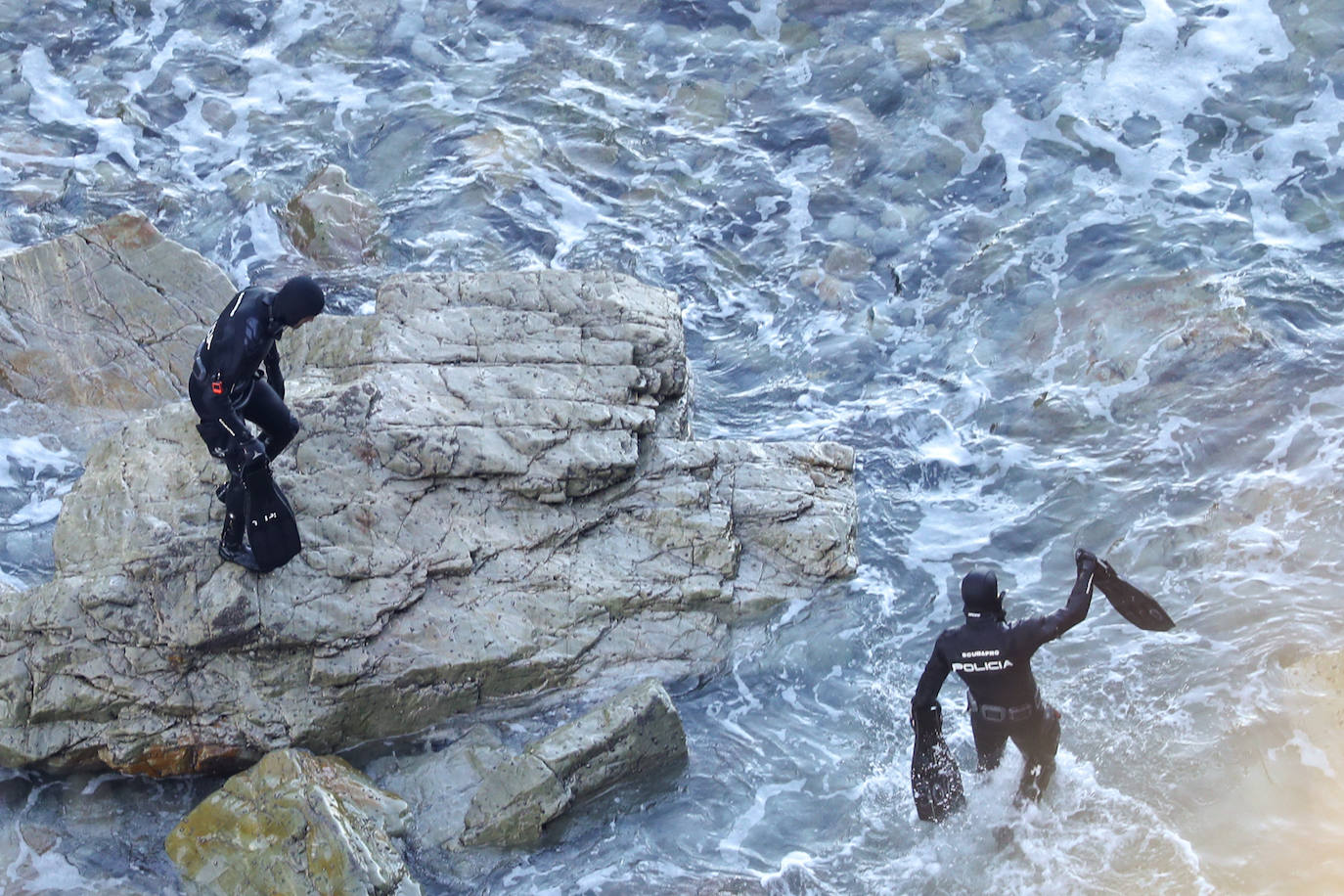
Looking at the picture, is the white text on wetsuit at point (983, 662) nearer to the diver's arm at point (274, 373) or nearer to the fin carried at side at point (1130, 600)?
the fin carried at side at point (1130, 600)

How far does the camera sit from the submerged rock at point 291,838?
638cm

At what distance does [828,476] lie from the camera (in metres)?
9.34

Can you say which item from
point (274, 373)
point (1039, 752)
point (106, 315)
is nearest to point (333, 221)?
point (106, 315)

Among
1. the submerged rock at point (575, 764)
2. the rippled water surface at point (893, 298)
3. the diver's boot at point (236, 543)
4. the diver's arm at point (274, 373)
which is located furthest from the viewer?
the diver's arm at point (274, 373)

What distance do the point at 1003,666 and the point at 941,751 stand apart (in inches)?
25.9

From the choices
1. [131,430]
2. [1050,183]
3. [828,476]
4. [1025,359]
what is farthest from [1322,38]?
[131,430]

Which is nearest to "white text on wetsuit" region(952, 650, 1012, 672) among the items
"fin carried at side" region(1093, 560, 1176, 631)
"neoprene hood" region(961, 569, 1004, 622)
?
"neoprene hood" region(961, 569, 1004, 622)

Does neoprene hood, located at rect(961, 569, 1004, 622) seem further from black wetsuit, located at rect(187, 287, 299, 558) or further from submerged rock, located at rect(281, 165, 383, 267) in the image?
submerged rock, located at rect(281, 165, 383, 267)

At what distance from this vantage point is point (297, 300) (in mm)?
7336

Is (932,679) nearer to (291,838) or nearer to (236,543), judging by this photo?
(291,838)

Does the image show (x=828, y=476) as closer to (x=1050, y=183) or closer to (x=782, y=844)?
(x=782, y=844)

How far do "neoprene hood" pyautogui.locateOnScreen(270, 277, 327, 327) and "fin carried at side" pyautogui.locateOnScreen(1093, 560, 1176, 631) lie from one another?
4.84 metres

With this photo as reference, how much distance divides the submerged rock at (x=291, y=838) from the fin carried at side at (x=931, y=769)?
9.51 feet

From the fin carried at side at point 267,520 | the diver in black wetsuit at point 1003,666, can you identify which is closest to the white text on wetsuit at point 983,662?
the diver in black wetsuit at point 1003,666
